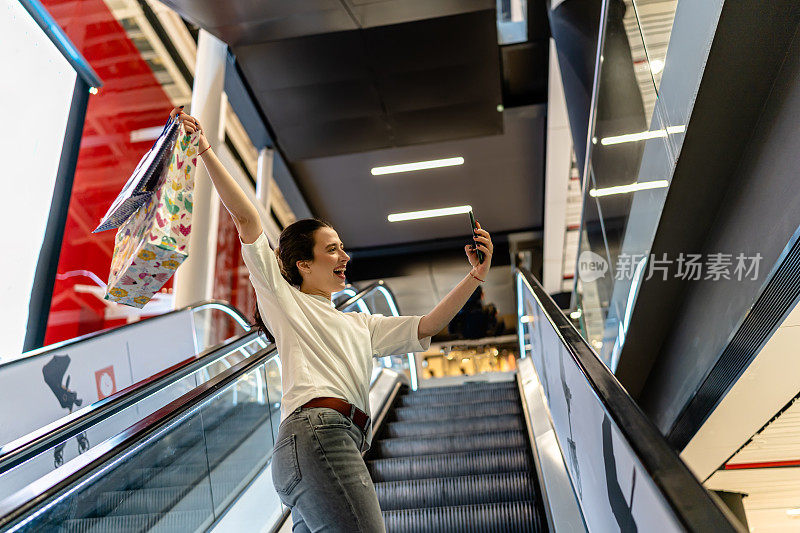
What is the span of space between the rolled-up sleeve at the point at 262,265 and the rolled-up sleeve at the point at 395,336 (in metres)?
0.38

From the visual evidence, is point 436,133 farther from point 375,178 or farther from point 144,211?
point 144,211

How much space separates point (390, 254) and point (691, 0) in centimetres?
1188

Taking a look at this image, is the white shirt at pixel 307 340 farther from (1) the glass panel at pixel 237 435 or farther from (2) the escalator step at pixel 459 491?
(2) the escalator step at pixel 459 491

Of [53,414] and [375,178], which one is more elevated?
[375,178]

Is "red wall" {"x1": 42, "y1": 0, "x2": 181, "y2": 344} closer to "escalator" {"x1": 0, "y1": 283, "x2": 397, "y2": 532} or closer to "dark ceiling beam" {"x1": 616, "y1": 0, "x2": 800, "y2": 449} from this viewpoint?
"escalator" {"x1": 0, "y1": 283, "x2": 397, "y2": 532}

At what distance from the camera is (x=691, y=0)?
3.31 metres

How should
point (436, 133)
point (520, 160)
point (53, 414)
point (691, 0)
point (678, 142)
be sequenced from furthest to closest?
point (520, 160)
point (436, 133)
point (53, 414)
point (678, 142)
point (691, 0)

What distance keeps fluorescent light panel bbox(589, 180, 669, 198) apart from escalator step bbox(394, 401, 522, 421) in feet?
6.31

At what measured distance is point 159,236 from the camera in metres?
1.80

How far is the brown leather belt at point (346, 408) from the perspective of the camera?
5.42 ft

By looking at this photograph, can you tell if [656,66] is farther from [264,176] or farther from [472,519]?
[264,176]

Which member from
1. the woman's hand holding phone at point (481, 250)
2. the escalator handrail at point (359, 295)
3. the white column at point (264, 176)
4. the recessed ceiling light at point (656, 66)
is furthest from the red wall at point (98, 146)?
the recessed ceiling light at point (656, 66)

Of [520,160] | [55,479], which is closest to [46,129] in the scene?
[55,479]

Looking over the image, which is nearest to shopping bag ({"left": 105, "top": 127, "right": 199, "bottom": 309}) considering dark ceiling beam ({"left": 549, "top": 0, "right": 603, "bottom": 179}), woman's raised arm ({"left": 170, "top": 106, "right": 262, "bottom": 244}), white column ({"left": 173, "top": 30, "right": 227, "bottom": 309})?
woman's raised arm ({"left": 170, "top": 106, "right": 262, "bottom": 244})
